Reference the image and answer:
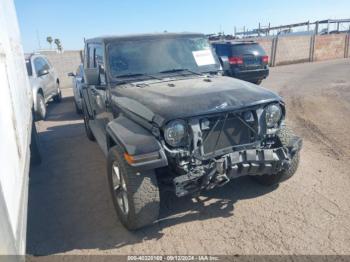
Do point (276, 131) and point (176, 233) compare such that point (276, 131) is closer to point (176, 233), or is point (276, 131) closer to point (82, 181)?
point (176, 233)

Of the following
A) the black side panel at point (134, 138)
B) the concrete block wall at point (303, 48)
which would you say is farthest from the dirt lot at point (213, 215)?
the concrete block wall at point (303, 48)

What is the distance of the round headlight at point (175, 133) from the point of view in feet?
9.69

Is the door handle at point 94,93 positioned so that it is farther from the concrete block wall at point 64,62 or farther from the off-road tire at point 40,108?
the concrete block wall at point 64,62

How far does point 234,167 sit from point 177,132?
68 centimetres

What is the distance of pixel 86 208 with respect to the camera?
3.82 m

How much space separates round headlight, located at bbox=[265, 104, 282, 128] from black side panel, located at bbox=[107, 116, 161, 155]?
1351 mm

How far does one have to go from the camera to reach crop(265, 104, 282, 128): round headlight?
3390 mm

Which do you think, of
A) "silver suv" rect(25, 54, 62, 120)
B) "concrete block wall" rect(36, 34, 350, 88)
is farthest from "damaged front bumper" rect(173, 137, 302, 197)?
"concrete block wall" rect(36, 34, 350, 88)

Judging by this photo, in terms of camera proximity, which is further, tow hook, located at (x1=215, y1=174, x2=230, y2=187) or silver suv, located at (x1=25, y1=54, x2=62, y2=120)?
silver suv, located at (x1=25, y1=54, x2=62, y2=120)

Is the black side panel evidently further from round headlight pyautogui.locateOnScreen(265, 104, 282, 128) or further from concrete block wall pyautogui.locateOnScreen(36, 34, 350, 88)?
concrete block wall pyautogui.locateOnScreen(36, 34, 350, 88)

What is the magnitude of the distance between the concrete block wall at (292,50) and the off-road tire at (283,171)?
19.5 m

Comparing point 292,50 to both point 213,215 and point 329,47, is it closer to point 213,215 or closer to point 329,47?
point 329,47

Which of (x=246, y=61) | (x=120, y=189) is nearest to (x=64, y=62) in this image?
(x=246, y=61)

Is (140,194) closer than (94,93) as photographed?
Yes
